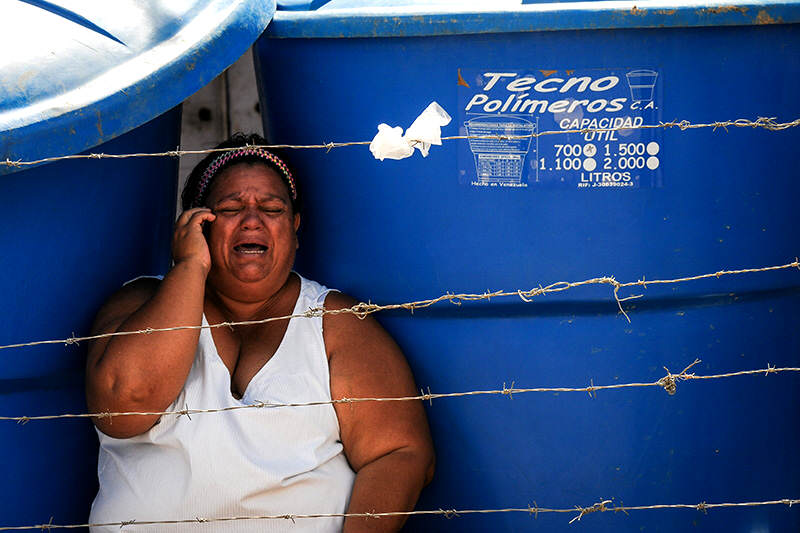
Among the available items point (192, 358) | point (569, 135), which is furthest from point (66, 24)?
point (569, 135)

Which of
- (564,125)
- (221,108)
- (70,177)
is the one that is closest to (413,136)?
(564,125)

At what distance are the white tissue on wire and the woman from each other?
27 cm

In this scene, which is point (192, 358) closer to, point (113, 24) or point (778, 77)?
point (113, 24)

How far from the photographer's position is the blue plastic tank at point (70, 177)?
191 cm

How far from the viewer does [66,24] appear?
6.77 ft

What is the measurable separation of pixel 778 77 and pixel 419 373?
1010 millimetres

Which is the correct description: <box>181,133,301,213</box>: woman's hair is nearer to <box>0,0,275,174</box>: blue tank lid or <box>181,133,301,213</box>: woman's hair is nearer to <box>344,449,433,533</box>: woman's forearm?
→ <box>0,0,275,174</box>: blue tank lid

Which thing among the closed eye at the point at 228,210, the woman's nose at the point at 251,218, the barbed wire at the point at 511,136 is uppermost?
the barbed wire at the point at 511,136

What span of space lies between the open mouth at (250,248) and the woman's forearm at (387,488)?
1.74 ft

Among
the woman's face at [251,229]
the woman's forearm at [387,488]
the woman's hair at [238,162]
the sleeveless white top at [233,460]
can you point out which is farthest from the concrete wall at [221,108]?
the woman's forearm at [387,488]

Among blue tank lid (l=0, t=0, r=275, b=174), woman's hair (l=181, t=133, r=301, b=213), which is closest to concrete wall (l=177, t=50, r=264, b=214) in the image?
woman's hair (l=181, t=133, r=301, b=213)

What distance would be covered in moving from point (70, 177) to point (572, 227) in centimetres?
106

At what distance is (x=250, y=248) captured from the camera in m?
2.28

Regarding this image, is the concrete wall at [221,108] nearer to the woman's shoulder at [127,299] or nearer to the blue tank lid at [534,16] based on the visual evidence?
the woman's shoulder at [127,299]
